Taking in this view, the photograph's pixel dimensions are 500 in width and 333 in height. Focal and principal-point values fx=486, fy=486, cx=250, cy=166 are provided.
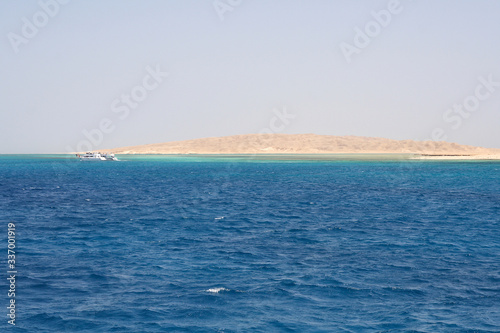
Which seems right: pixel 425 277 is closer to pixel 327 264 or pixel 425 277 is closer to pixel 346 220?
pixel 327 264

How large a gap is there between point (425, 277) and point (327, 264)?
15.8ft

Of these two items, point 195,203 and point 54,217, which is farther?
point 195,203

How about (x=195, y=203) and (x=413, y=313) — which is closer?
(x=413, y=313)

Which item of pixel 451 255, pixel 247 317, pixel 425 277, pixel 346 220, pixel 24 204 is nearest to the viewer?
pixel 247 317

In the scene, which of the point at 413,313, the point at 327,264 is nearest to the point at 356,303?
the point at 413,313

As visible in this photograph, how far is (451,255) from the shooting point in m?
27.2

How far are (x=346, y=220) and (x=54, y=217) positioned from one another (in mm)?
26056

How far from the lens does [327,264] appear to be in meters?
24.9

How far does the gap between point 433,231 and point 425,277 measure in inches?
572

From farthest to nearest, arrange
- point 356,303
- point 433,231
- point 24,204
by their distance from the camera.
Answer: point 24,204 < point 433,231 < point 356,303

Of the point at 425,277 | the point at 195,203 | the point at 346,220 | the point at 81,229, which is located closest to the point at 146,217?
the point at 81,229

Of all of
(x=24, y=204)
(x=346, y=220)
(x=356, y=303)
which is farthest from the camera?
(x=24, y=204)

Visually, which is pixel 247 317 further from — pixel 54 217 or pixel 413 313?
pixel 54 217

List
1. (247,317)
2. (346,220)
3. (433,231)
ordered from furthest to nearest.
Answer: (346,220)
(433,231)
(247,317)
